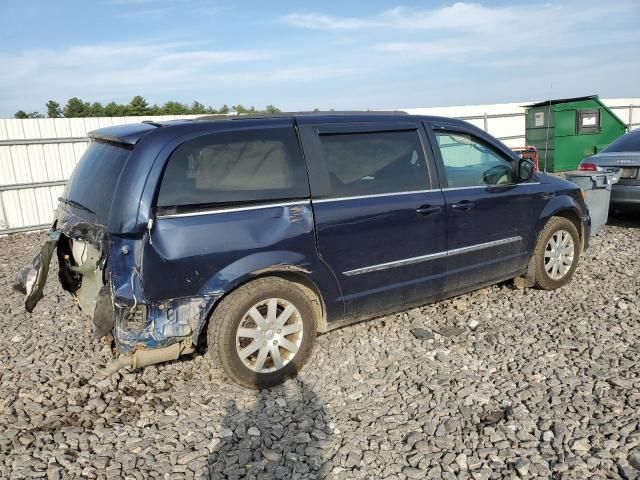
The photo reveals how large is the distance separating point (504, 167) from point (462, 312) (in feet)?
4.52

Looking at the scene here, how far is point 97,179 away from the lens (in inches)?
141

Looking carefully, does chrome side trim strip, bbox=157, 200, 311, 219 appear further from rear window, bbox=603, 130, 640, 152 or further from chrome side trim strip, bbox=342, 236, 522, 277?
rear window, bbox=603, 130, 640, 152

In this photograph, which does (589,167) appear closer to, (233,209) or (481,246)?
(481,246)

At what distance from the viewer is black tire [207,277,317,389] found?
3445 millimetres

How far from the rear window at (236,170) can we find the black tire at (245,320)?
1.97ft

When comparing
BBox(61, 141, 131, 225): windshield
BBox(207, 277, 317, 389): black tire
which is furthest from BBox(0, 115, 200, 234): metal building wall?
BBox(207, 277, 317, 389): black tire

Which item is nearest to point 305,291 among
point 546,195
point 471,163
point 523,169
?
point 471,163

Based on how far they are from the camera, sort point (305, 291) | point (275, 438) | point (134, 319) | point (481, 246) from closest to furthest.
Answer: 1. point (275, 438)
2. point (134, 319)
3. point (305, 291)
4. point (481, 246)

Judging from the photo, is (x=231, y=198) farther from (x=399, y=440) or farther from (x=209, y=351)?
(x=399, y=440)

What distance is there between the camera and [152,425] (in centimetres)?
329

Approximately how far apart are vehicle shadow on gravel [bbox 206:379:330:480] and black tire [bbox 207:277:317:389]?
0.41 ft

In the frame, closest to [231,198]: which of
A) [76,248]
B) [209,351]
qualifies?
[209,351]

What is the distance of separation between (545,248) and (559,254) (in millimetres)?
256

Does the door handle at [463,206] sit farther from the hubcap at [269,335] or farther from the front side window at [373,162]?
the hubcap at [269,335]
